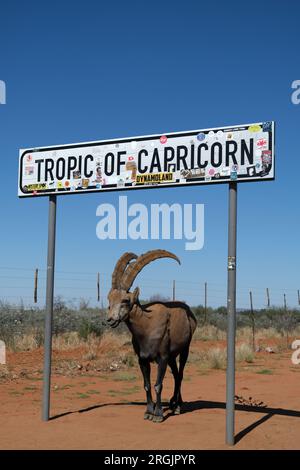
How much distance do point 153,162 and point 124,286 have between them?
2009 millimetres

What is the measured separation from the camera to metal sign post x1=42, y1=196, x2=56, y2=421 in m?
8.91

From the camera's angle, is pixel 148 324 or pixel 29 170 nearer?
pixel 148 324

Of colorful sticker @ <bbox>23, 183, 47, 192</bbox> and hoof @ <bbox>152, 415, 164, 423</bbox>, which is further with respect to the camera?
colorful sticker @ <bbox>23, 183, 47, 192</bbox>

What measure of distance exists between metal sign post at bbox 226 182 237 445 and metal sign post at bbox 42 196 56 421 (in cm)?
304

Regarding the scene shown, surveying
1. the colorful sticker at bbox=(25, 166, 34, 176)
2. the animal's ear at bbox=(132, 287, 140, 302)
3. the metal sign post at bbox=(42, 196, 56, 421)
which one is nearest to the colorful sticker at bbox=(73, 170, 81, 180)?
the metal sign post at bbox=(42, 196, 56, 421)

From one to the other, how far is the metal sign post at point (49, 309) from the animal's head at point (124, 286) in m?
1.04

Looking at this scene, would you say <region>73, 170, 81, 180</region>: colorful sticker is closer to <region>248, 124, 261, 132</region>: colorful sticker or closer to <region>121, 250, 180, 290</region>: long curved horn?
<region>121, 250, 180, 290</region>: long curved horn

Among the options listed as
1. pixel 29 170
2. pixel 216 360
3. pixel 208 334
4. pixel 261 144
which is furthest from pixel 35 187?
pixel 208 334

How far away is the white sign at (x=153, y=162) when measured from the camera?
25.5ft

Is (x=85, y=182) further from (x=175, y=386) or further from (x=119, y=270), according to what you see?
(x=175, y=386)

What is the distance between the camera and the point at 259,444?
7.38m

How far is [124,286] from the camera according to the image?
29.2ft

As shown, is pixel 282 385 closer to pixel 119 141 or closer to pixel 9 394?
pixel 9 394
